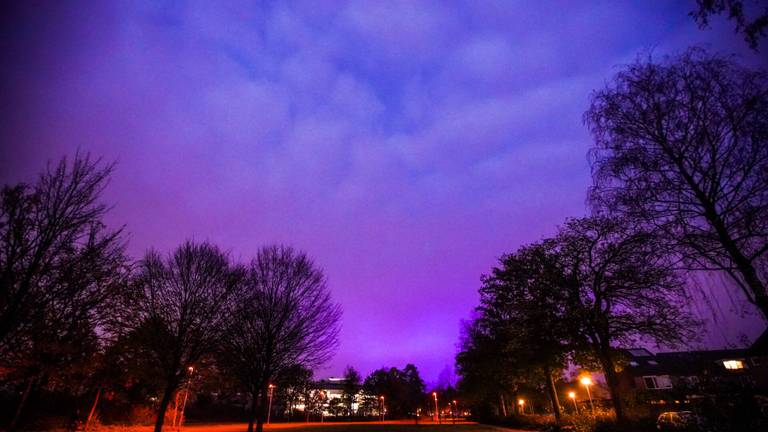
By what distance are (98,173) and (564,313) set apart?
74.4ft

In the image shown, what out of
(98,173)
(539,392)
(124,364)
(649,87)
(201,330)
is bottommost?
(539,392)

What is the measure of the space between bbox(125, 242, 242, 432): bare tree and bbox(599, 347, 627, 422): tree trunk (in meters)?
20.5

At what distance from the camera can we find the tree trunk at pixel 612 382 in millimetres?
17438

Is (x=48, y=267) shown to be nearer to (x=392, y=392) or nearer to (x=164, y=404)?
(x=164, y=404)

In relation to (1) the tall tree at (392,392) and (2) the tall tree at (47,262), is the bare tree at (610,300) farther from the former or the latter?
(1) the tall tree at (392,392)

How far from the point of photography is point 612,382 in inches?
714

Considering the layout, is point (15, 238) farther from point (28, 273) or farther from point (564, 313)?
point (564, 313)

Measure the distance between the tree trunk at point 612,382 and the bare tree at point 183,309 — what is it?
20483 mm

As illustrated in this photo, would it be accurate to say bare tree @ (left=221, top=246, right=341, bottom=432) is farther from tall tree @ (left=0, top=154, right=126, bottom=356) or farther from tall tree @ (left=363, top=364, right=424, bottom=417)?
tall tree @ (left=363, top=364, right=424, bottom=417)

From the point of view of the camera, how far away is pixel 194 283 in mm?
17891

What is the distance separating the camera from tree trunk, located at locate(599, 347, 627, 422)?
1744 centimetres

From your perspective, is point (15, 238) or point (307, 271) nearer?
point (15, 238)

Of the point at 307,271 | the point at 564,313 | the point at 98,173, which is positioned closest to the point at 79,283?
the point at 98,173

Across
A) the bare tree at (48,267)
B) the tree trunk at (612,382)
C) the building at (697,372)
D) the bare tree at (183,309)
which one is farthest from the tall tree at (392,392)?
the bare tree at (48,267)
